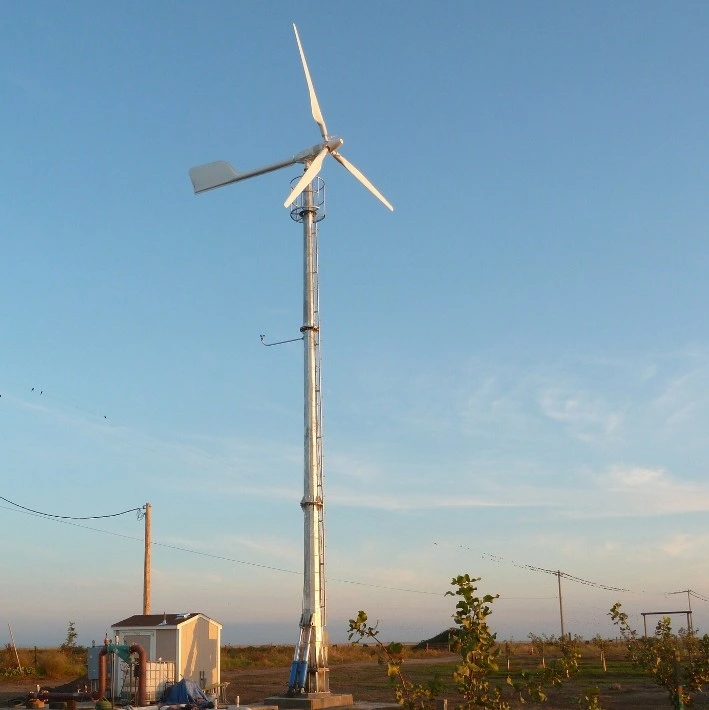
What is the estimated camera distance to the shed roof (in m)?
38.5

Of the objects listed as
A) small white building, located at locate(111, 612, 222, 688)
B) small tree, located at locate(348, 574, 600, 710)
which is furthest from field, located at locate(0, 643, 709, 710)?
small tree, located at locate(348, 574, 600, 710)

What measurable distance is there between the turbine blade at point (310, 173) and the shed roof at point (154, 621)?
18586mm

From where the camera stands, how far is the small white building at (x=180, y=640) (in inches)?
1496

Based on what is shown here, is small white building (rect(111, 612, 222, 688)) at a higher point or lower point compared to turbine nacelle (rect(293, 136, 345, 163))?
lower

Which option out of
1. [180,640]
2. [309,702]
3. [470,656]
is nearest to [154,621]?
[180,640]

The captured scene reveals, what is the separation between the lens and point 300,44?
4322cm

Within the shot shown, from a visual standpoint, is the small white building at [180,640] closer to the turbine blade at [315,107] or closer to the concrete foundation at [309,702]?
the concrete foundation at [309,702]

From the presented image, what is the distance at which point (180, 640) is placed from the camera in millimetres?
37938

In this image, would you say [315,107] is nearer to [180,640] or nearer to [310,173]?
[310,173]

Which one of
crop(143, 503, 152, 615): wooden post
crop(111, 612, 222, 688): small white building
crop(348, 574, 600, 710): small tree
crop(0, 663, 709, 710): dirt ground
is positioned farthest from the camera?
crop(143, 503, 152, 615): wooden post

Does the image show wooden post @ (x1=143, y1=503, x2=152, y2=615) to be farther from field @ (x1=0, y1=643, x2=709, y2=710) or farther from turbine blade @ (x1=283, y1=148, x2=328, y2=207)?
turbine blade @ (x1=283, y1=148, x2=328, y2=207)

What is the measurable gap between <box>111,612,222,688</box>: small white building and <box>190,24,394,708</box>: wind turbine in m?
4.18

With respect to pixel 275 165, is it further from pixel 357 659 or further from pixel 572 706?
pixel 357 659

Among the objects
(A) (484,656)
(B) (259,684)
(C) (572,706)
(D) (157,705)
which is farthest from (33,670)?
(A) (484,656)
